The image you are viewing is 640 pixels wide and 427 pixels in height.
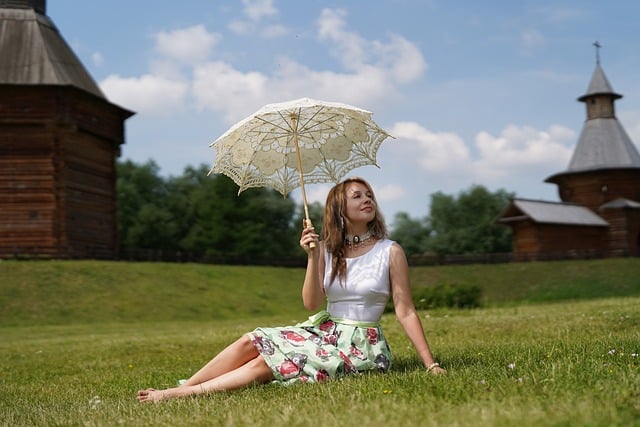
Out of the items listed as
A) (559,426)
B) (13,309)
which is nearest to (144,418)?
(559,426)

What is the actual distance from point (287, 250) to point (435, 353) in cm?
5959

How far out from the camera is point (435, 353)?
832 centimetres

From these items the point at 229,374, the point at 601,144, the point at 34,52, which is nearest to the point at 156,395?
the point at 229,374

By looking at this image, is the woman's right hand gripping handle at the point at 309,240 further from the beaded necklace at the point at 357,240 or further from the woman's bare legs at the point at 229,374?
the woman's bare legs at the point at 229,374

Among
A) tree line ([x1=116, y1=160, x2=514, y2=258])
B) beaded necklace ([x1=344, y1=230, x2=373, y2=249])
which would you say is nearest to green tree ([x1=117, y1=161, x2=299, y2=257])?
tree line ([x1=116, y1=160, x2=514, y2=258])

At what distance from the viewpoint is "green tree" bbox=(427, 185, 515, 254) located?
82.3 meters

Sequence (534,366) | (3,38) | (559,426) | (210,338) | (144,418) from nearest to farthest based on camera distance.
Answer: (559,426)
(144,418)
(534,366)
(210,338)
(3,38)

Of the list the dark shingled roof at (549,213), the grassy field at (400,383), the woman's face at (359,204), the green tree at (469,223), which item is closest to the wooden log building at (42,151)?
the grassy field at (400,383)

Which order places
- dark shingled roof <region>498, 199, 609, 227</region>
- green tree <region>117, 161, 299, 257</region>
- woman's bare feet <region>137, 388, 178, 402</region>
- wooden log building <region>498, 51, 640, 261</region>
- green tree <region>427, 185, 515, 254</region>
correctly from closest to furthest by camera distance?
woman's bare feet <region>137, 388, 178, 402</region>, dark shingled roof <region>498, 199, 609, 227</region>, wooden log building <region>498, 51, 640, 261</region>, green tree <region>117, 161, 299, 257</region>, green tree <region>427, 185, 515, 254</region>

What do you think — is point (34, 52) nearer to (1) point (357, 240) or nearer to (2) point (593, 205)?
(1) point (357, 240)

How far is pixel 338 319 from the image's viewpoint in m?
6.38

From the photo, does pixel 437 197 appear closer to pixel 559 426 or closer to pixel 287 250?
pixel 287 250

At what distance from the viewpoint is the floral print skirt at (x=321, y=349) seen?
6.04 meters

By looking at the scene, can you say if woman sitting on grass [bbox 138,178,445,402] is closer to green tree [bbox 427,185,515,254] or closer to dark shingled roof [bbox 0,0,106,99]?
dark shingled roof [bbox 0,0,106,99]
